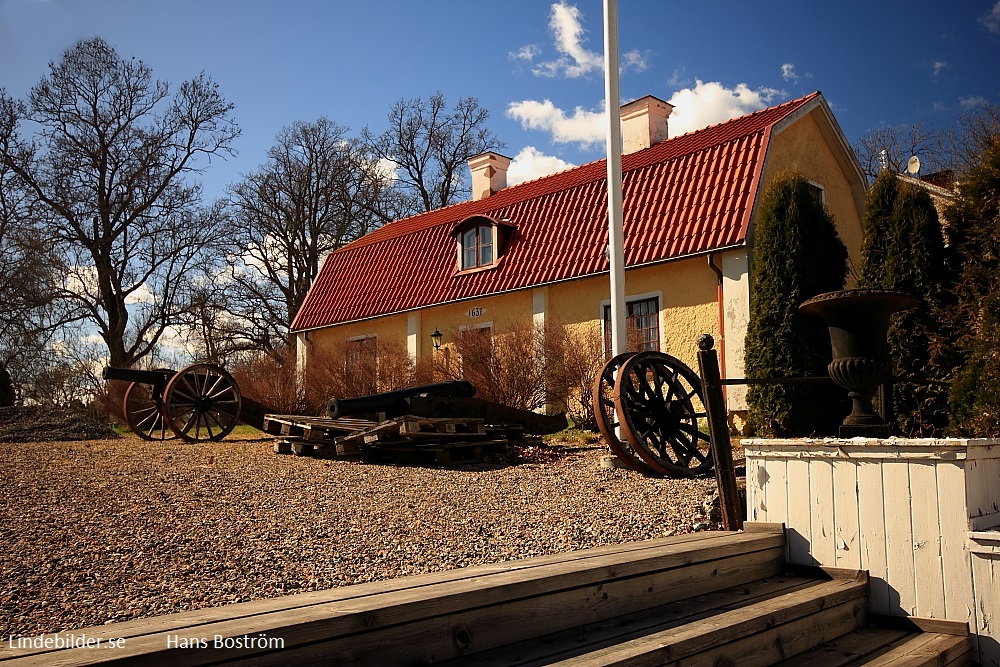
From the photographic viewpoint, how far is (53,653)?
2.31m

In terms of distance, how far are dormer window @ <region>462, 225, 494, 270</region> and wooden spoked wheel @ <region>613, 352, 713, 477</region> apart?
35.4 feet

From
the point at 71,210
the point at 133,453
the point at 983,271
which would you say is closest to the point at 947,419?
the point at 983,271

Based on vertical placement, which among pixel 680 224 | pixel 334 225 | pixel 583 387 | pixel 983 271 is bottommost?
pixel 583 387

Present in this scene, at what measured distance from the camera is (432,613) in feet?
9.27

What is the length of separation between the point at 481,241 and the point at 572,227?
2.70m

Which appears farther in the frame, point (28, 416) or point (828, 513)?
point (28, 416)

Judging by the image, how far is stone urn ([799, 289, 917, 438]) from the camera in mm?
4949

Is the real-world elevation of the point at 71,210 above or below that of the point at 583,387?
above

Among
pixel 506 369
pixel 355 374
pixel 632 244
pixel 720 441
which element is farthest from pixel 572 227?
pixel 720 441

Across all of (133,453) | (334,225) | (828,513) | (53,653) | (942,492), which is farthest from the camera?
(334,225)

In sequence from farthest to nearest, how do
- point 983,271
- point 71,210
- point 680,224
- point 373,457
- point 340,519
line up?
point 71,210, point 680,224, point 373,457, point 983,271, point 340,519

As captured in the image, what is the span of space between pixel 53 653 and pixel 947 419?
8.65 metres

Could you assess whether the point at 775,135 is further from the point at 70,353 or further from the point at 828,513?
the point at 70,353

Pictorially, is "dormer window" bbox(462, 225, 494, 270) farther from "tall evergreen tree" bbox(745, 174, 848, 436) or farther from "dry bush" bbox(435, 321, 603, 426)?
"tall evergreen tree" bbox(745, 174, 848, 436)
